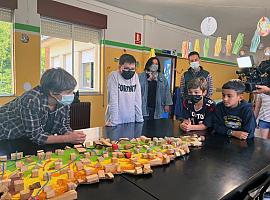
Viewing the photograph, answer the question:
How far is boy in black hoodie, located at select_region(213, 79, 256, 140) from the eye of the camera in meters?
1.47

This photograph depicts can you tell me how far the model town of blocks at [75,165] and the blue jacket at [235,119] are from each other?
52 cm

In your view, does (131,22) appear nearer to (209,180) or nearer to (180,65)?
(180,65)

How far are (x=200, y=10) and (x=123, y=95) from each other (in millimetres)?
3071

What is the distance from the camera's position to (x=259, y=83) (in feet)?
6.72

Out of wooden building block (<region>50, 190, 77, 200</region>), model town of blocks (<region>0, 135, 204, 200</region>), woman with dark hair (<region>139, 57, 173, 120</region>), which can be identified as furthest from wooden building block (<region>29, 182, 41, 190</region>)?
woman with dark hair (<region>139, 57, 173, 120</region>)

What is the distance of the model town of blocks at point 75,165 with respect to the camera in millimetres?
655

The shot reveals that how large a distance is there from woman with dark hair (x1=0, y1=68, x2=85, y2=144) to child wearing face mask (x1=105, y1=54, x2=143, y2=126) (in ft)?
1.96

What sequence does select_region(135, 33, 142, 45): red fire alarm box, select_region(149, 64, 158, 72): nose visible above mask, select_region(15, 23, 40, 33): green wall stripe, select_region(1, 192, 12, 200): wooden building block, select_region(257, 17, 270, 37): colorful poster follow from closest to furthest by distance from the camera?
select_region(1, 192, 12, 200): wooden building block < select_region(149, 64, 158, 72): nose visible above mask < select_region(257, 17, 270, 37): colorful poster < select_region(15, 23, 40, 33): green wall stripe < select_region(135, 33, 142, 45): red fire alarm box

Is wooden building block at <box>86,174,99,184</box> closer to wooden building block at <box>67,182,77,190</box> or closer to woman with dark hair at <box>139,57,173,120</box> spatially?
wooden building block at <box>67,182,77,190</box>

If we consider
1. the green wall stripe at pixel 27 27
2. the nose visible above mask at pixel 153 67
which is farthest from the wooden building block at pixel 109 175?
the green wall stripe at pixel 27 27

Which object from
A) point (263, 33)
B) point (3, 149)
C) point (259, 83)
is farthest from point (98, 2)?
point (3, 149)

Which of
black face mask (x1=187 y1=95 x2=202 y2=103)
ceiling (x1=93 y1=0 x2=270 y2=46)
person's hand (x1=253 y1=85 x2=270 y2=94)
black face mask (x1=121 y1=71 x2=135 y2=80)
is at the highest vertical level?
ceiling (x1=93 y1=0 x2=270 y2=46)

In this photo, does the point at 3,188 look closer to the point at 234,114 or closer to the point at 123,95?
the point at 123,95

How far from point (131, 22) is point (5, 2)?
224cm
